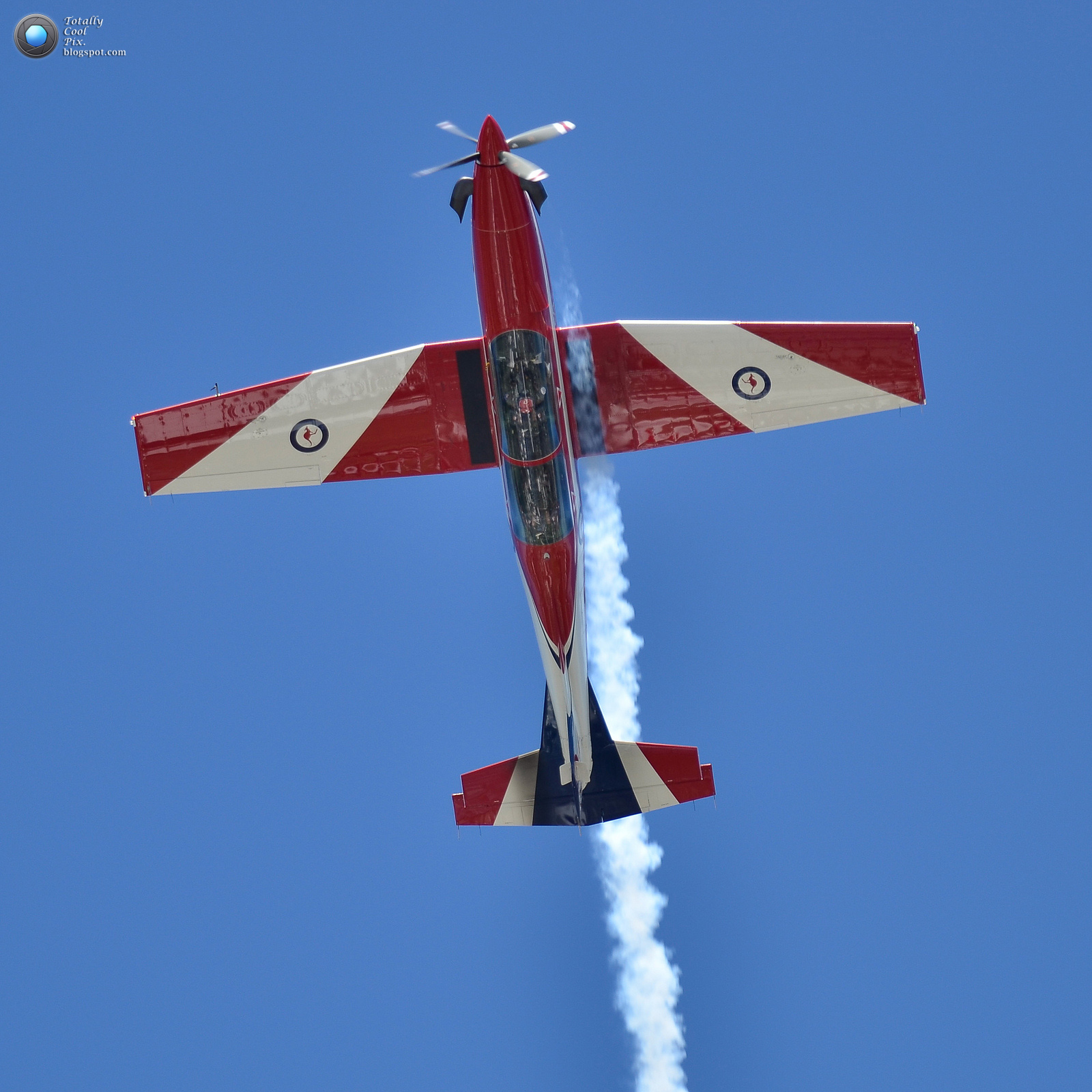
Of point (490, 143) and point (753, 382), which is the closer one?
point (490, 143)

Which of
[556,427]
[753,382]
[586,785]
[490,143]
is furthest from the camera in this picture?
[586,785]

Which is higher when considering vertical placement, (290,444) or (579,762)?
(290,444)

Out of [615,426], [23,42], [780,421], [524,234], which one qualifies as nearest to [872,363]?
[780,421]

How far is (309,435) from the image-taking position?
26203 millimetres

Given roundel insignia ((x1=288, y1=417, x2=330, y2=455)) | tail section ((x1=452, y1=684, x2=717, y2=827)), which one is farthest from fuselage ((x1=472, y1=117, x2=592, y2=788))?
roundel insignia ((x1=288, y1=417, x2=330, y2=455))

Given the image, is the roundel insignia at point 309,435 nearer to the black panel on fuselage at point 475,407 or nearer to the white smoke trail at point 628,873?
the black panel on fuselage at point 475,407

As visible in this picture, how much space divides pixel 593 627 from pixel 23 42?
16.5 m

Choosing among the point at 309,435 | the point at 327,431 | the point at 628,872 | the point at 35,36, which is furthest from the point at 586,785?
the point at 35,36

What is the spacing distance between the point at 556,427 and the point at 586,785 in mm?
6229

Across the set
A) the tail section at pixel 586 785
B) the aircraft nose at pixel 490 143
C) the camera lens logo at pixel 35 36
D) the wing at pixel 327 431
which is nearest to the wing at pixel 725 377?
the wing at pixel 327 431

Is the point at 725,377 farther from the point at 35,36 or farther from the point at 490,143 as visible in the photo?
the point at 35,36

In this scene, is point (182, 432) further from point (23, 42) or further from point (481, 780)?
point (23, 42)

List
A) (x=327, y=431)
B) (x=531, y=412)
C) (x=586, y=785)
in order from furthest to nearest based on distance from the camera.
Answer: (x=586, y=785) < (x=327, y=431) < (x=531, y=412)

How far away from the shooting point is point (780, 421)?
1013 inches
